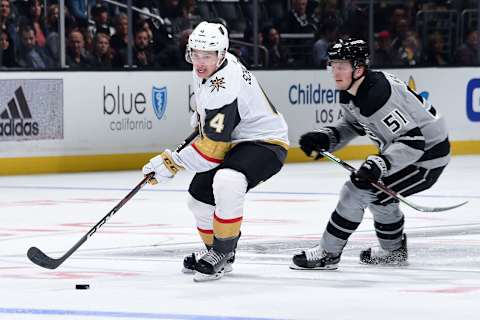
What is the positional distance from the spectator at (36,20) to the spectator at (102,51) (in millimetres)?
580

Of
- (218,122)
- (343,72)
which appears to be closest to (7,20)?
(343,72)

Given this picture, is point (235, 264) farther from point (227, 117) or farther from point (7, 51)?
point (7, 51)

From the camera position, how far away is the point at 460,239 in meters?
8.14

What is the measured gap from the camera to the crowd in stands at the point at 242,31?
13.1 m

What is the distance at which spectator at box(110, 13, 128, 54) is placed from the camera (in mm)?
13789

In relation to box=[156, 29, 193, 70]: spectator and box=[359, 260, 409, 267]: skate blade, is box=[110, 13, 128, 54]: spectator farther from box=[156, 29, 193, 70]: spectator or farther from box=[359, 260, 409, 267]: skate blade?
box=[359, 260, 409, 267]: skate blade

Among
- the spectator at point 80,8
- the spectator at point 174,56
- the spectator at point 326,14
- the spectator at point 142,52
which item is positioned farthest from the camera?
the spectator at point 326,14

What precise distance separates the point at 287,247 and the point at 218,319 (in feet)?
8.60

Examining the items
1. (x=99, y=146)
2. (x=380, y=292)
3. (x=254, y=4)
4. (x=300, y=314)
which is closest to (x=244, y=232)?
(x=380, y=292)

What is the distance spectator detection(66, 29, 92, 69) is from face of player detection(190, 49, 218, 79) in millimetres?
7091

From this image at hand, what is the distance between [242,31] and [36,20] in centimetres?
255

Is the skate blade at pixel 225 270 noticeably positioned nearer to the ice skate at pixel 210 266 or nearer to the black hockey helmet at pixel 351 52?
the ice skate at pixel 210 266

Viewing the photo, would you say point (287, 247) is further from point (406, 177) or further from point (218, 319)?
point (218, 319)


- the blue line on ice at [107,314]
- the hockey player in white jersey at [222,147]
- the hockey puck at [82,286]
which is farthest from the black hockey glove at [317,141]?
the blue line on ice at [107,314]
